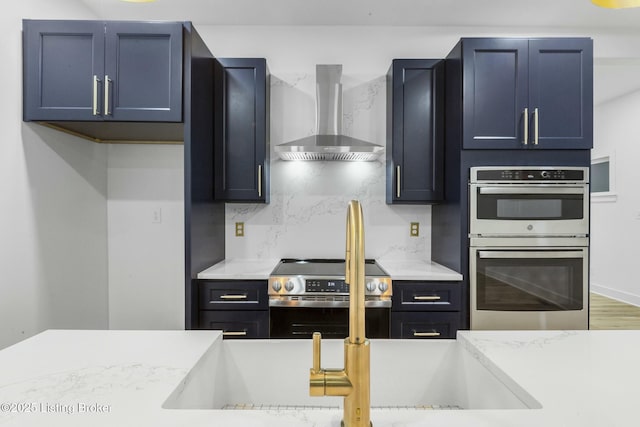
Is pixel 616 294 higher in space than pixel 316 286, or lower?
lower

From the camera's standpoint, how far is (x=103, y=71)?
6.89 ft

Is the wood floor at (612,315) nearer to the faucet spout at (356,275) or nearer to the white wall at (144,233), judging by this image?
the white wall at (144,233)

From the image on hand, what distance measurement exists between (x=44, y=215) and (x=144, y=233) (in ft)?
2.39

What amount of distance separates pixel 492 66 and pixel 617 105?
4237mm

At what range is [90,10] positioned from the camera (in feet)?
9.00

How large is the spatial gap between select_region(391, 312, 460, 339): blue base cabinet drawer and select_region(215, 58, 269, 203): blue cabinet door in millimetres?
1250

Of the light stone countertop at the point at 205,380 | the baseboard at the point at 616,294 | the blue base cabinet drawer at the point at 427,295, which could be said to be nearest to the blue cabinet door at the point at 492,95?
the blue base cabinet drawer at the point at 427,295

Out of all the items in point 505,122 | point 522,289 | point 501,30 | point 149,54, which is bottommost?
point 522,289

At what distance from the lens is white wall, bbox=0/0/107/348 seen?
1986 mm

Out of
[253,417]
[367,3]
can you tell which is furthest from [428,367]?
[367,3]

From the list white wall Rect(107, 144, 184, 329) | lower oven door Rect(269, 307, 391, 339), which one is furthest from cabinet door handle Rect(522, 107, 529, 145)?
white wall Rect(107, 144, 184, 329)

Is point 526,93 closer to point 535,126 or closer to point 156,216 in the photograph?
point 535,126

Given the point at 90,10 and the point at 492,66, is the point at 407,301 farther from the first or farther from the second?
the point at 90,10

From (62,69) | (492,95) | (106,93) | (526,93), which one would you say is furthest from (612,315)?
(62,69)
